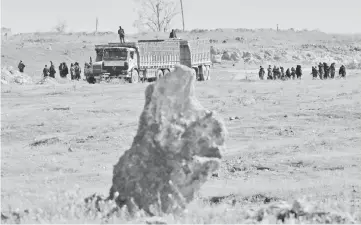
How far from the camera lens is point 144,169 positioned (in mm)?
9555

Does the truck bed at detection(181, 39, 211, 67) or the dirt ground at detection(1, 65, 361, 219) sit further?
the truck bed at detection(181, 39, 211, 67)

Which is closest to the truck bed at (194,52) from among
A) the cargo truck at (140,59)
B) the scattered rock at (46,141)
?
the cargo truck at (140,59)

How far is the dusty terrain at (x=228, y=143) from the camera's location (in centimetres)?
1344

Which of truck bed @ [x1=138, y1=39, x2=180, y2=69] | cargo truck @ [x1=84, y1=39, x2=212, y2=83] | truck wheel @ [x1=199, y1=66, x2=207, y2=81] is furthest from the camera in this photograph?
truck wheel @ [x1=199, y1=66, x2=207, y2=81]

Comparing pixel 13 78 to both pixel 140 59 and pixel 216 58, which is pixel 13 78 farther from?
pixel 216 58

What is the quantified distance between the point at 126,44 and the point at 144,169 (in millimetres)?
29131

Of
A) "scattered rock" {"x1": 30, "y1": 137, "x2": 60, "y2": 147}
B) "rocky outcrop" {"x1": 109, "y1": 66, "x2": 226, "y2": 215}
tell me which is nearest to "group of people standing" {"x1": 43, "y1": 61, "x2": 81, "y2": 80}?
"scattered rock" {"x1": 30, "y1": 137, "x2": 60, "y2": 147}

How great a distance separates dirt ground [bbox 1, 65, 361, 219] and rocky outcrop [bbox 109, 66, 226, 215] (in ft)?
4.01

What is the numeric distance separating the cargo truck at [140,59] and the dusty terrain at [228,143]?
3.64 meters

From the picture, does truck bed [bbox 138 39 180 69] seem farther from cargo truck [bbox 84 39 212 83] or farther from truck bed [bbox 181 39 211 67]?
truck bed [bbox 181 39 211 67]

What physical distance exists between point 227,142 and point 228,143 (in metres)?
0.19

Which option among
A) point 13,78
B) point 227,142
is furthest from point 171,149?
point 13,78

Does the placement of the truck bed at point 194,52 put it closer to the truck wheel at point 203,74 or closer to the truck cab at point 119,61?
the truck wheel at point 203,74

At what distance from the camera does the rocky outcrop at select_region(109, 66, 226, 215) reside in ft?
30.9
